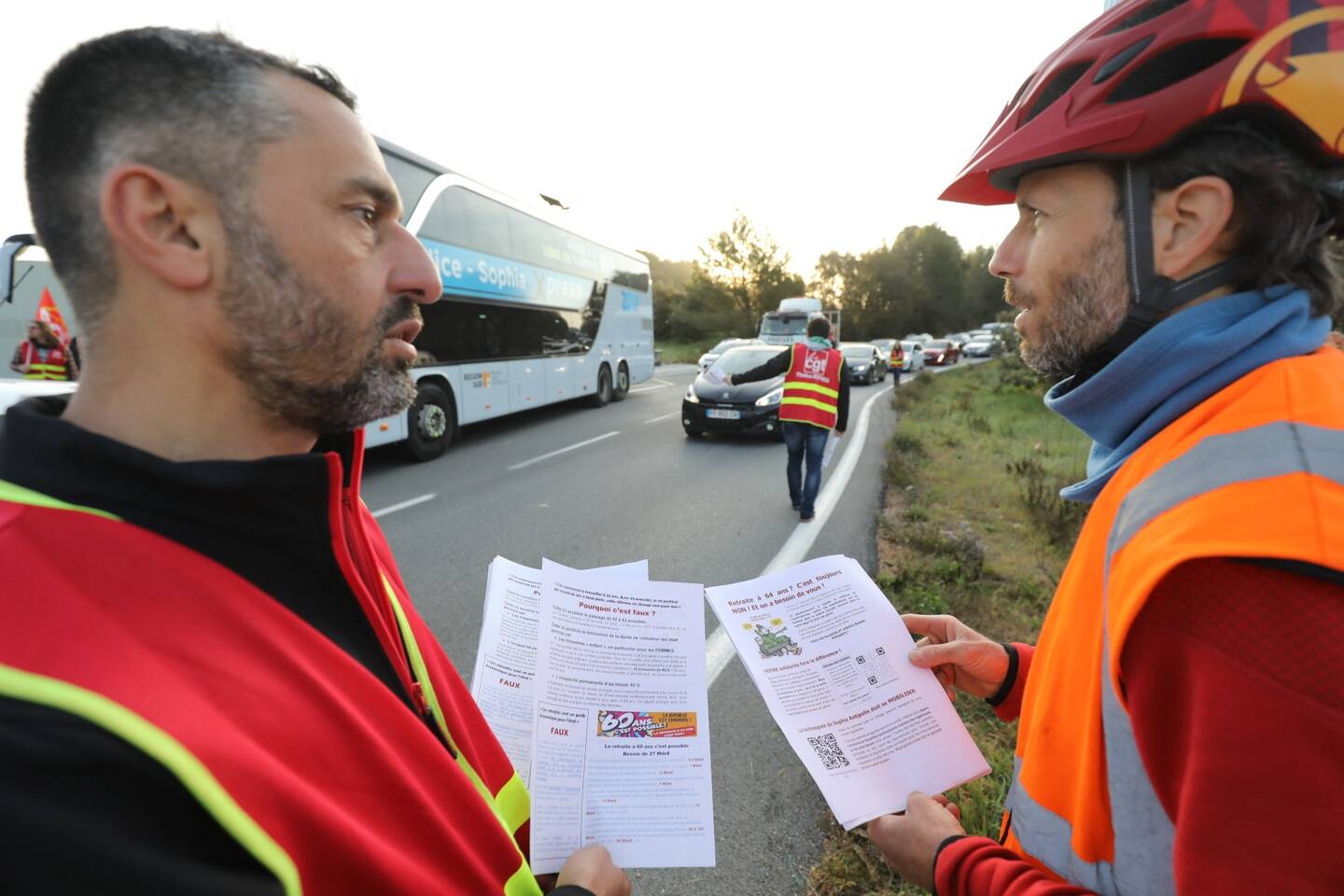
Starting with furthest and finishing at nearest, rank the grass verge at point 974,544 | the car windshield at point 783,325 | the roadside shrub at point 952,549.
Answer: the car windshield at point 783,325 → the roadside shrub at point 952,549 → the grass verge at point 974,544

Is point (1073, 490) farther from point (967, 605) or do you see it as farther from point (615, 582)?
point (967, 605)

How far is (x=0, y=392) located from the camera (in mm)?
4863

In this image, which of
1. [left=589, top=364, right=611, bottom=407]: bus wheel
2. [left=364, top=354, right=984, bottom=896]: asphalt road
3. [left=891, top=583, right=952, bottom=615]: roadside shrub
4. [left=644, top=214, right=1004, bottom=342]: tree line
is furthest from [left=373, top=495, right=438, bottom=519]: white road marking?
[left=644, top=214, right=1004, bottom=342]: tree line

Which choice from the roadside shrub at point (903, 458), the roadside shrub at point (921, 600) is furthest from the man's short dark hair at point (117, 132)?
the roadside shrub at point (903, 458)

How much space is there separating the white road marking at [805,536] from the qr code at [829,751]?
0.53m

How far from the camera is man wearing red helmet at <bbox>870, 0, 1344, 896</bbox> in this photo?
74 cm

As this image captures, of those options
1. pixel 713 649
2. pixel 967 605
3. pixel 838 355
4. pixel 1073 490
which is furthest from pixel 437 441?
pixel 1073 490

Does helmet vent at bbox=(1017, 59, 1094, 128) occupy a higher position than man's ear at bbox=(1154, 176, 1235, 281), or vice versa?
helmet vent at bbox=(1017, 59, 1094, 128)

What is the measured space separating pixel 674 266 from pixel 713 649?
110 meters

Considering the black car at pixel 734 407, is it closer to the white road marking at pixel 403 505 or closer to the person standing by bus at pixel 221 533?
the white road marking at pixel 403 505

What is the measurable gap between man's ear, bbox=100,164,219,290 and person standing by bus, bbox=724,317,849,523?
5.93 meters

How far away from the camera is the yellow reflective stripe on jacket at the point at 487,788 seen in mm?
1051

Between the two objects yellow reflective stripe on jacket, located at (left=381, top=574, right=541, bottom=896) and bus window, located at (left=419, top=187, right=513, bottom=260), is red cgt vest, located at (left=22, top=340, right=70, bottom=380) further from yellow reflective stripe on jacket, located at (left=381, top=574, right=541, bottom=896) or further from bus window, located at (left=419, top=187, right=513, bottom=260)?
yellow reflective stripe on jacket, located at (left=381, top=574, right=541, bottom=896)

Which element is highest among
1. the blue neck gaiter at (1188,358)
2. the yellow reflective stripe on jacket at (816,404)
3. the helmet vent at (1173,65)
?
the helmet vent at (1173,65)
